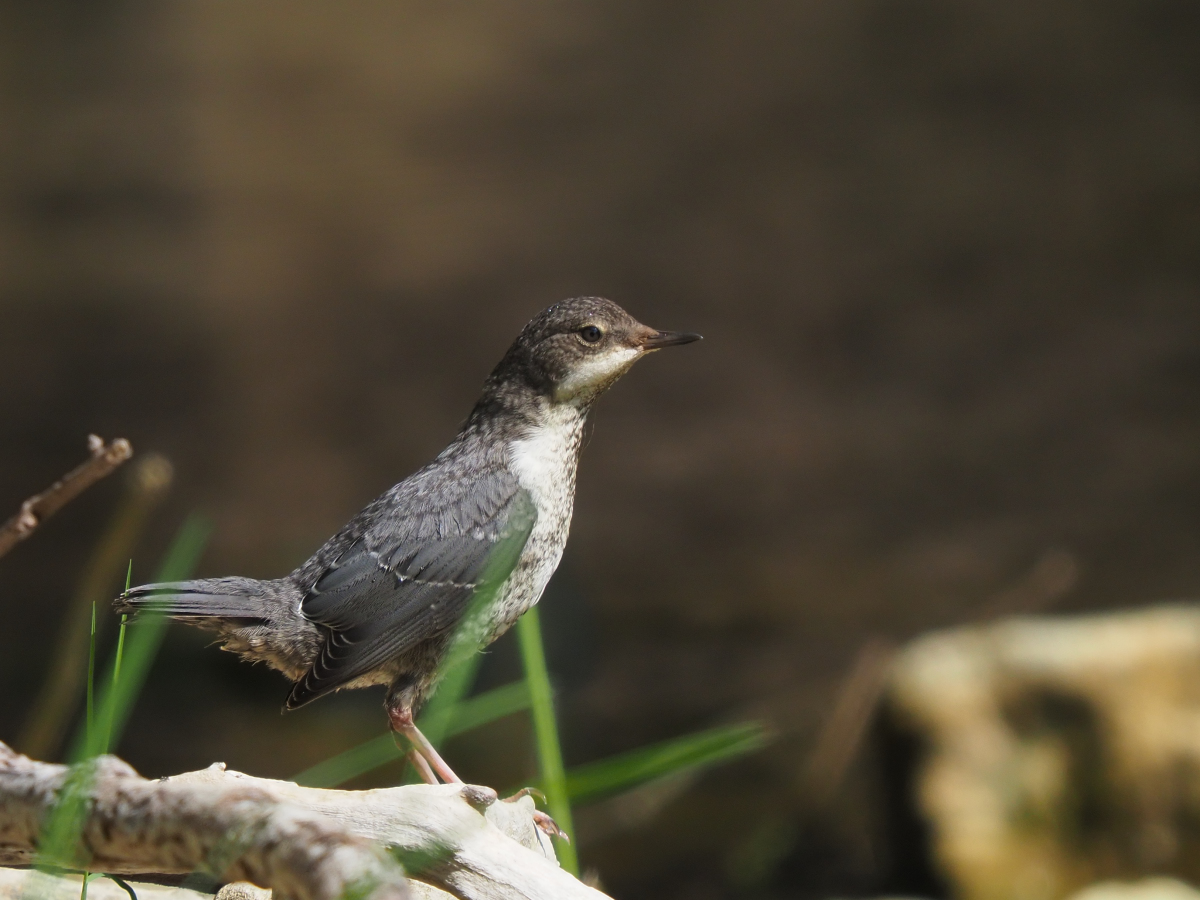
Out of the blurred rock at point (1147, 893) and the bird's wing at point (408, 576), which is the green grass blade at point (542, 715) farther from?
the blurred rock at point (1147, 893)

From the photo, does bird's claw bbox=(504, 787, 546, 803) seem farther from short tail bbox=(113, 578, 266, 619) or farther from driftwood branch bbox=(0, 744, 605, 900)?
short tail bbox=(113, 578, 266, 619)

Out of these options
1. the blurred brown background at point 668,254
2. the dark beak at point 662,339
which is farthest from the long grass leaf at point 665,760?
the blurred brown background at point 668,254

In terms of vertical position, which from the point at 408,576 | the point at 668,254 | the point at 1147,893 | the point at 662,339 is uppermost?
the point at 668,254

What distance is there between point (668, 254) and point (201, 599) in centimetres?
682

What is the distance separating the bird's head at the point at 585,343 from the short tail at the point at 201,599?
32.3 inches

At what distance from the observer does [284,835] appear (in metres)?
1.32

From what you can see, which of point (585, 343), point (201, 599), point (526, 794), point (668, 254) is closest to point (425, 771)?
point (526, 794)

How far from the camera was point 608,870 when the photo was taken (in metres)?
6.71

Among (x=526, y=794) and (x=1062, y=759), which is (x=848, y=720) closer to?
(x=526, y=794)

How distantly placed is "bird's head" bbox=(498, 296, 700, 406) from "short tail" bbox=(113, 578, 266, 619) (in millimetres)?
821

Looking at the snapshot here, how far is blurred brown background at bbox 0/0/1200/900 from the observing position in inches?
341

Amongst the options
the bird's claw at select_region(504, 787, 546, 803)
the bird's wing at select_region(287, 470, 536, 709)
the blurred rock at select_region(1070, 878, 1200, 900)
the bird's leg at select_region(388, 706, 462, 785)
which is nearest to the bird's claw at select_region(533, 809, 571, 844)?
the bird's claw at select_region(504, 787, 546, 803)

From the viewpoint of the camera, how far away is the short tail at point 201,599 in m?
2.50

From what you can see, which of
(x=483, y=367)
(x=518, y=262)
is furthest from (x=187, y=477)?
(x=518, y=262)
